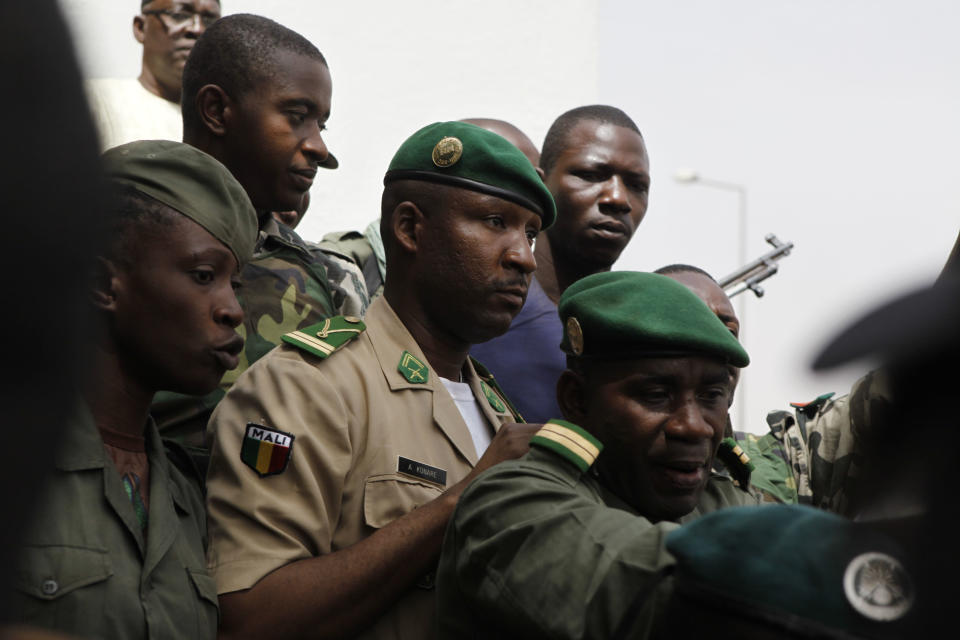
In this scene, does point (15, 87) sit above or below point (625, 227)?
above

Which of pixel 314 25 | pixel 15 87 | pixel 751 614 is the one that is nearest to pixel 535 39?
pixel 314 25

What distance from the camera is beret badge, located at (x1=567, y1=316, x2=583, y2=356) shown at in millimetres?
2479

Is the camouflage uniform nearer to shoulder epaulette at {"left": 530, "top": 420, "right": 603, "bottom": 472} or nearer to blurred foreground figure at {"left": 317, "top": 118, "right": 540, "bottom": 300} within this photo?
blurred foreground figure at {"left": 317, "top": 118, "right": 540, "bottom": 300}

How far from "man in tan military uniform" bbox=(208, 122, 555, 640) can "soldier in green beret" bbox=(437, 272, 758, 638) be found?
0.72 ft

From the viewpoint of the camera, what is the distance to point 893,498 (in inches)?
36.6

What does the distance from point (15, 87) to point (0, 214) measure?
0.24ft

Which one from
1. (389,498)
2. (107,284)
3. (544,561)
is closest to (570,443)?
(544,561)

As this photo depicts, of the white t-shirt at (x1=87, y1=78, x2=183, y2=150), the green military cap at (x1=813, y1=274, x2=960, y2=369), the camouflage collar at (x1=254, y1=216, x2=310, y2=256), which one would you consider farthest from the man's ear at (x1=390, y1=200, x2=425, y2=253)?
the green military cap at (x1=813, y1=274, x2=960, y2=369)

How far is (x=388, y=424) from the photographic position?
2609 mm

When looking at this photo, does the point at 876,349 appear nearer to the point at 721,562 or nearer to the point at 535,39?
the point at 721,562

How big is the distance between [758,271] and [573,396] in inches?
154

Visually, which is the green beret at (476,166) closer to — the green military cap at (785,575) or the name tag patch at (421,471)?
the name tag patch at (421,471)

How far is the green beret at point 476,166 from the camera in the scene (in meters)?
2.95

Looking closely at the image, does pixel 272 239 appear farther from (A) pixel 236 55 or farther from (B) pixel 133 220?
(B) pixel 133 220
